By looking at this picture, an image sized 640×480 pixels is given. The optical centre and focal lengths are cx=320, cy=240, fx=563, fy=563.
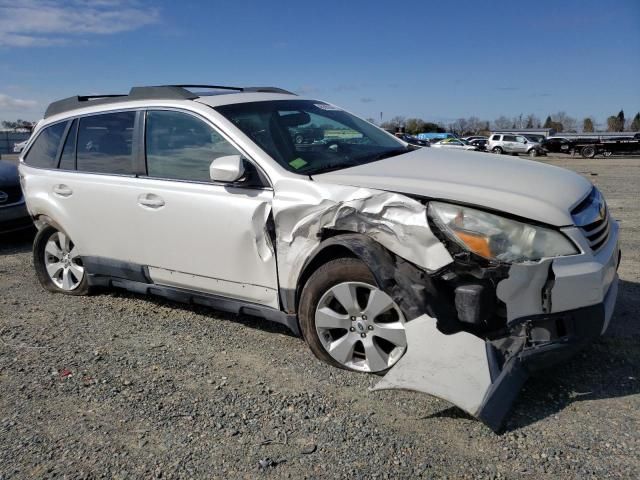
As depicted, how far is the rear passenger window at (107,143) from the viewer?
4.49m

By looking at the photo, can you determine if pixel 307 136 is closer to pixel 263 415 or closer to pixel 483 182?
pixel 483 182

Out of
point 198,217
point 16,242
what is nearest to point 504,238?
point 198,217

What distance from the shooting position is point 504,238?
9.56ft

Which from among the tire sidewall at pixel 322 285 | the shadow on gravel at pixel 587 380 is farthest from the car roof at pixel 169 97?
the shadow on gravel at pixel 587 380

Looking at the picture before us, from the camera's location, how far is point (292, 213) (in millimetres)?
3492

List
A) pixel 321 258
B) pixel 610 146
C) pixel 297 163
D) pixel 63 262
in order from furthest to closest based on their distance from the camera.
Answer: pixel 610 146 < pixel 63 262 < pixel 297 163 < pixel 321 258

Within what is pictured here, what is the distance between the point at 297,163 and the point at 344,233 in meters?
0.64

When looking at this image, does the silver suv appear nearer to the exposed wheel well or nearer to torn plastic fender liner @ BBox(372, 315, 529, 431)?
the exposed wheel well

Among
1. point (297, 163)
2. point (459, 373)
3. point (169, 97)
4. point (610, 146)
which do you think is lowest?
point (610, 146)

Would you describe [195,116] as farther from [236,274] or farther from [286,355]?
[286,355]

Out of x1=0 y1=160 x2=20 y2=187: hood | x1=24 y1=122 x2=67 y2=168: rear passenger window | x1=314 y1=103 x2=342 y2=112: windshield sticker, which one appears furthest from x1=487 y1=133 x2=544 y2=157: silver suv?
x1=24 y1=122 x2=67 y2=168: rear passenger window

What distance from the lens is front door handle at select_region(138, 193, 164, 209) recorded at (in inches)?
162

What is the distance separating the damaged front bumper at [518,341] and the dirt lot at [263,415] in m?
0.20

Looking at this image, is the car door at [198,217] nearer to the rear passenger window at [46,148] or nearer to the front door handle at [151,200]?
the front door handle at [151,200]
